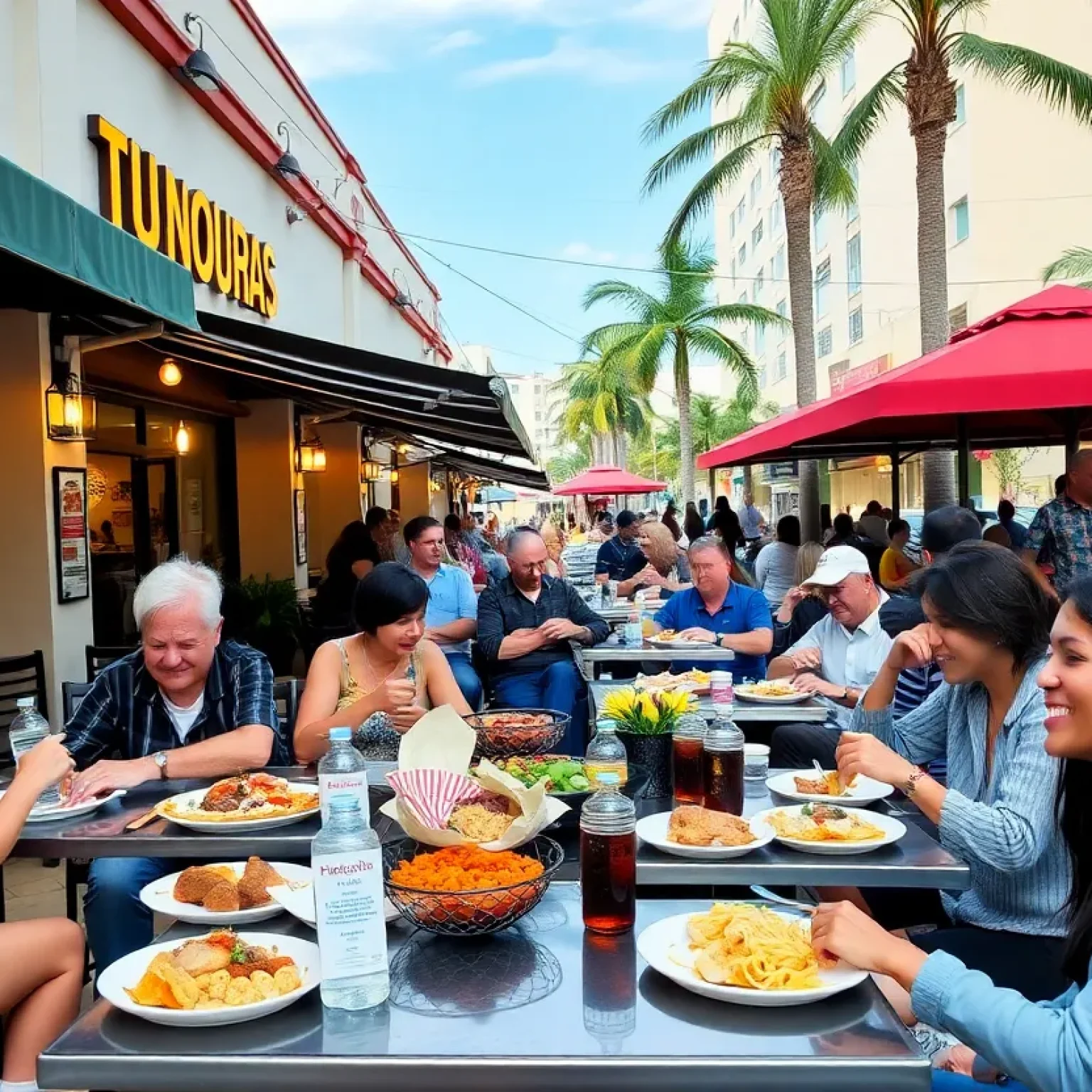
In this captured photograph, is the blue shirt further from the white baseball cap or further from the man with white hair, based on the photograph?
the man with white hair

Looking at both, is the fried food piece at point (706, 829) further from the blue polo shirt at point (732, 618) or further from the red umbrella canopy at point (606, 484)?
the red umbrella canopy at point (606, 484)

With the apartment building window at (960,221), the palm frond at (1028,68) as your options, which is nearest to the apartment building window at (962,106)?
the apartment building window at (960,221)

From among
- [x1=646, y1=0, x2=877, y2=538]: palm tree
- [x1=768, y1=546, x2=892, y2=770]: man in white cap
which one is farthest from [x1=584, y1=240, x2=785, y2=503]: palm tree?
[x1=768, y1=546, x2=892, y2=770]: man in white cap

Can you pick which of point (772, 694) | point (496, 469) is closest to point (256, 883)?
point (772, 694)

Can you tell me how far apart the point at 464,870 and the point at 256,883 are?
51 centimetres

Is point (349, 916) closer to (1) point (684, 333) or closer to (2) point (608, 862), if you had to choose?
(2) point (608, 862)

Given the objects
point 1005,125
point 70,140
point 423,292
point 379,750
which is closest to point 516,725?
point 379,750

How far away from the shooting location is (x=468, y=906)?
1.80 meters

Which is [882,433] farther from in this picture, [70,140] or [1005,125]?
[1005,125]

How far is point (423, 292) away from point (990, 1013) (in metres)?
20.2

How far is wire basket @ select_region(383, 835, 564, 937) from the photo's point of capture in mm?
1793

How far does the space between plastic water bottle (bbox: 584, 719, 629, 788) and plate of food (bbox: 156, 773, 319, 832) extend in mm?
741

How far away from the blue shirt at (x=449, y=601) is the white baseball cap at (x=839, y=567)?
294 centimetres

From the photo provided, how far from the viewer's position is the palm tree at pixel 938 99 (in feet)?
38.2
